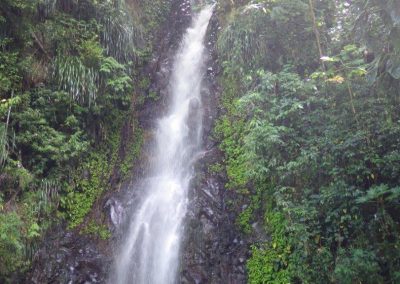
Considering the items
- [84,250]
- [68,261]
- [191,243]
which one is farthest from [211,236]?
[68,261]

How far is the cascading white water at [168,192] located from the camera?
6805mm

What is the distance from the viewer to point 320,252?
5438mm

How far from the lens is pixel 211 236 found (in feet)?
22.4

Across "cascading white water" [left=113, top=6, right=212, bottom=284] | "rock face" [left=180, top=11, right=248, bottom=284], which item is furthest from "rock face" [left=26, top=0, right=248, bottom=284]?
"cascading white water" [left=113, top=6, right=212, bottom=284]

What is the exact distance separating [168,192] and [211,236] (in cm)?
148

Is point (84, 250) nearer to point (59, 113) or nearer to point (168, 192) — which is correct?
point (168, 192)

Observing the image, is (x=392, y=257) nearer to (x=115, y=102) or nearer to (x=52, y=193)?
(x=52, y=193)

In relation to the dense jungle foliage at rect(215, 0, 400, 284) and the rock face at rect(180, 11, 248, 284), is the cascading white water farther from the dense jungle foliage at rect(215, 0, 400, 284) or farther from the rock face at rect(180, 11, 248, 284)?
the dense jungle foliage at rect(215, 0, 400, 284)

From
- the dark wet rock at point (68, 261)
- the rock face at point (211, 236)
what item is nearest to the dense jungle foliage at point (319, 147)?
the rock face at point (211, 236)

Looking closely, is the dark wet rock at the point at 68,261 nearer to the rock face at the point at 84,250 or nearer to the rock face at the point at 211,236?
the rock face at the point at 84,250

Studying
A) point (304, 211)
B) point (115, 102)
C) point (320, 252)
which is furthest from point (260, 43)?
point (320, 252)

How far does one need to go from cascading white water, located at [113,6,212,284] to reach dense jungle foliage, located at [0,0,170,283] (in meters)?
0.70

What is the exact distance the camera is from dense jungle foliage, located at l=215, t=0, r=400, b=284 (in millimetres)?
5258

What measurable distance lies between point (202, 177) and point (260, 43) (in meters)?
3.44
